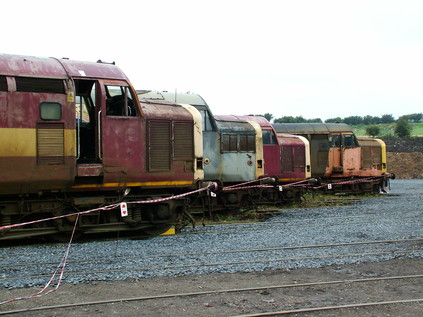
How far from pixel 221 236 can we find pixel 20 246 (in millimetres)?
4201

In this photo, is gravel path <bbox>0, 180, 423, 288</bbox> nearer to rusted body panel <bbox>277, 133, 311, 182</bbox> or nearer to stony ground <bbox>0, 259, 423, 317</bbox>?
stony ground <bbox>0, 259, 423, 317</bbox>

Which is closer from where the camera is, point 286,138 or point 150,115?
point 150,115

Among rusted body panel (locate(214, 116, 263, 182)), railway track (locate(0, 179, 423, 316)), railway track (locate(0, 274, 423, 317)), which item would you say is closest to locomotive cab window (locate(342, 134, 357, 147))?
rusted body panel (locate(214, 116, 263, 182))

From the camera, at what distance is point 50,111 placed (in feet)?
32.4

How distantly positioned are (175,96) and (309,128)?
12301 mm

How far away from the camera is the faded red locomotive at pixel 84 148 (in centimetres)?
962

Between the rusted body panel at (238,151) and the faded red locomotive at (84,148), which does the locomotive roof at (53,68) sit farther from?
the rusted body panel at (238,151)

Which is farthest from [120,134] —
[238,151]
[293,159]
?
[293,159]

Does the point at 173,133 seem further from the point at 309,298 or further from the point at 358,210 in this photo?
the point at 358,210

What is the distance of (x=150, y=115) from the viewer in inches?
444

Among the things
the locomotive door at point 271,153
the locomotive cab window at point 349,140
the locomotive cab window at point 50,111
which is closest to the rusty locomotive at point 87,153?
the locomotive cab window at point 50,111

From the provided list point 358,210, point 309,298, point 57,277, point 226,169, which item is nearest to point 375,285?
point 309,298

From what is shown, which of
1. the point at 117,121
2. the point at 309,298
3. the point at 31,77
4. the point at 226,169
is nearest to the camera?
the point at 309,298

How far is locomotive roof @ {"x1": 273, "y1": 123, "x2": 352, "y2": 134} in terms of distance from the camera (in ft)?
84.5
